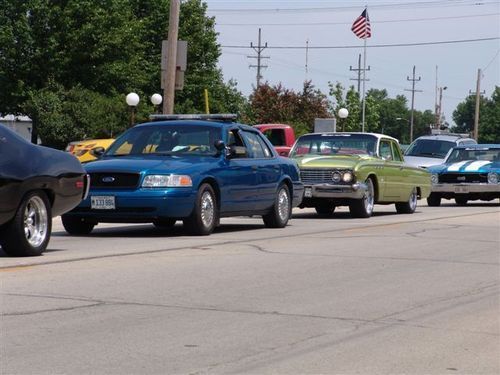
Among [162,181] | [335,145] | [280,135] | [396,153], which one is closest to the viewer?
[162,181]

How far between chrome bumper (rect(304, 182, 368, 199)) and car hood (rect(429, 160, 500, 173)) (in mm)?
7725

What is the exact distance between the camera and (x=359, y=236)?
626 inches

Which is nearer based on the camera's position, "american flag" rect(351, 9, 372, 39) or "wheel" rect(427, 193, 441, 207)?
"wheel" rect(427, 193, 441, 207)

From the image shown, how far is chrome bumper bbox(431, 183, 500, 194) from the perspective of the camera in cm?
2653

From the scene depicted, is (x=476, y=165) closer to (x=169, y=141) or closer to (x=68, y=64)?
(x=169, y=141)

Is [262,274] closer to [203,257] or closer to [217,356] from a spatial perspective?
[203,257]

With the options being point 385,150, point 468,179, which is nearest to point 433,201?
point 468,179

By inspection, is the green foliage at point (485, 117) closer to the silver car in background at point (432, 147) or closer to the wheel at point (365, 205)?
the silver car in background at point (432, 147)

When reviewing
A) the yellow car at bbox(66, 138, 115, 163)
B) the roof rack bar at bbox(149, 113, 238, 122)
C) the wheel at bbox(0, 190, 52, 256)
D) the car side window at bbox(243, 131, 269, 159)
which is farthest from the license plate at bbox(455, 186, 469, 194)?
the wheel at bbox(0, 190, 52, 256)

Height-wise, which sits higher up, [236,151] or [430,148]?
[430,148]

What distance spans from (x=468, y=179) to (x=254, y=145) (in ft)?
37.1

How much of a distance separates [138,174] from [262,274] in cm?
375

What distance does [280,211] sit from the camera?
17.2 metres

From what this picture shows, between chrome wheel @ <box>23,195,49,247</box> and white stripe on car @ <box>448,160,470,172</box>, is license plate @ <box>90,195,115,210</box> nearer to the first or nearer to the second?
chrome wheel @ <box>23,195,49,247</box>
